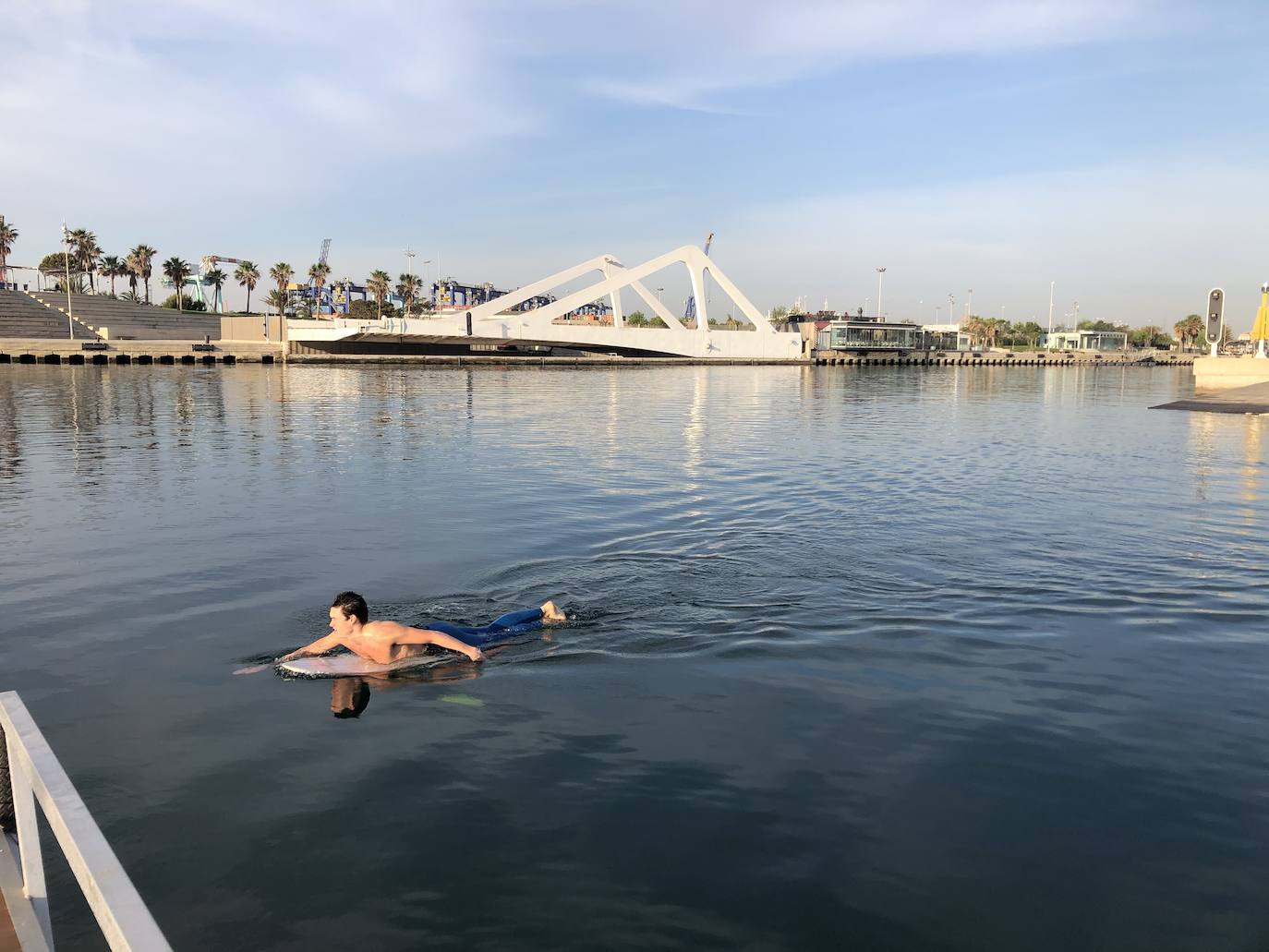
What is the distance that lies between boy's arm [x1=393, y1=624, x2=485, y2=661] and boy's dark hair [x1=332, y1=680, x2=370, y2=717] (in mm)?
512

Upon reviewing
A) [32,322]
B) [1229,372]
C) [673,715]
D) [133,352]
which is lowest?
[673,715]

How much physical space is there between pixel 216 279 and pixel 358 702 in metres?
169

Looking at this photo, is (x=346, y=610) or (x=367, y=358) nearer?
(x=346, y=610)

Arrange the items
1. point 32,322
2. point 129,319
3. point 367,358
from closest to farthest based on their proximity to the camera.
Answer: point 32,322, point 367,358, point 129,319

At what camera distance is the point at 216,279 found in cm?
15812

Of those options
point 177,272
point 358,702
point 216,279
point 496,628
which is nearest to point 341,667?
point 358,702

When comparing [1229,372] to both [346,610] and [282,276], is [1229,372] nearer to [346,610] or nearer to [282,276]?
[346,610]

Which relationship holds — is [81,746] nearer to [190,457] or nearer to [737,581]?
[737,581]

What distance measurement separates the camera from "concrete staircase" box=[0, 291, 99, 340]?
92812 mm

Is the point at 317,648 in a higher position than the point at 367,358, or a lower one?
lower

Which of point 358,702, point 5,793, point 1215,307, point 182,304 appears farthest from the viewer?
point 182,304

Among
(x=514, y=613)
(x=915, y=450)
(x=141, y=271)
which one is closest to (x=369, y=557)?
(x=514, y=613)

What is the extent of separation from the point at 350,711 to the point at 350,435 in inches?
921

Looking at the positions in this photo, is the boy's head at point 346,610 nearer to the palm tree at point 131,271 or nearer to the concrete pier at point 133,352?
the concrete pier at point 133,352
